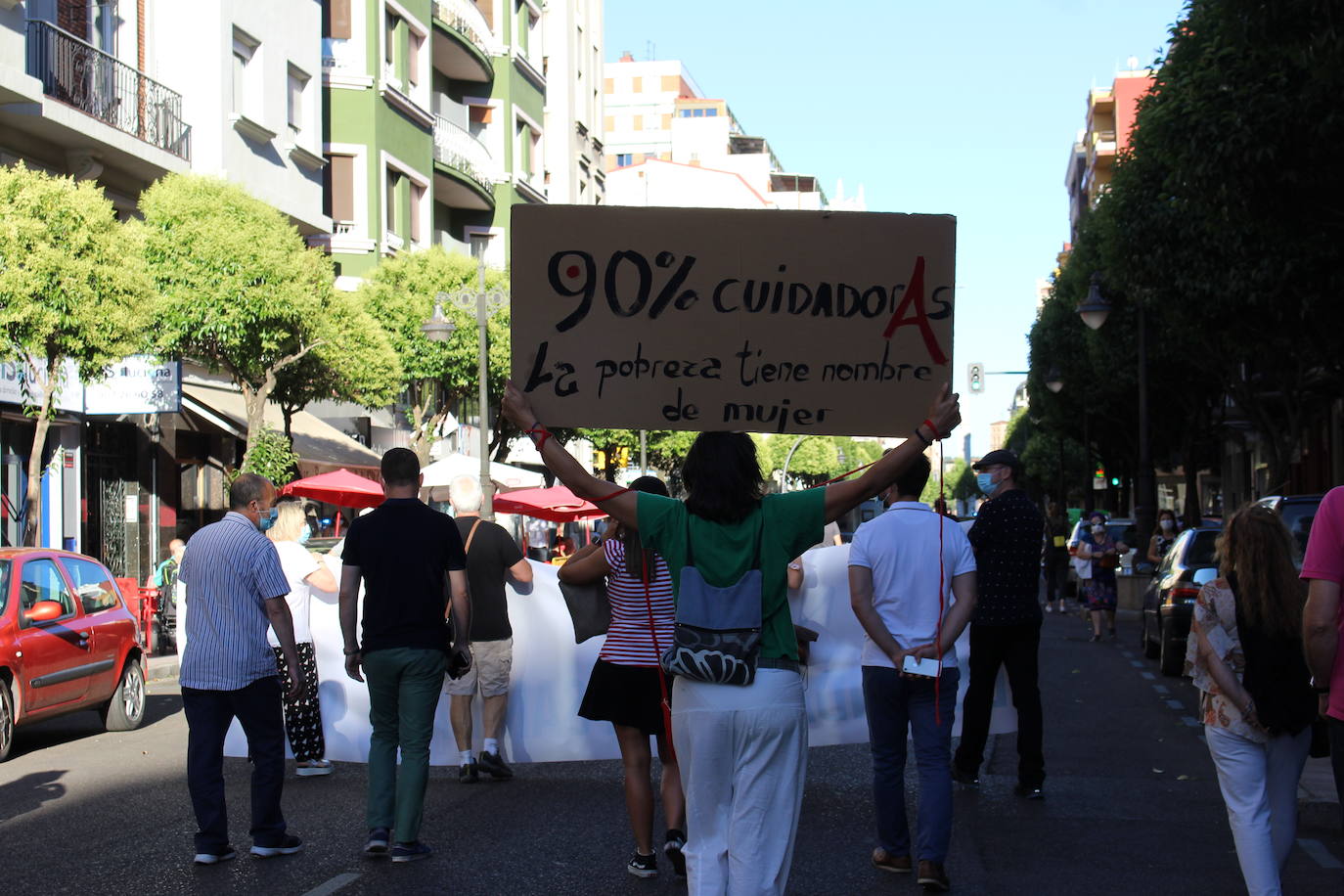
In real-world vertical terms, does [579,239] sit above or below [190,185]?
below

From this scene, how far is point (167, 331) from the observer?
A: 2358 centimetres

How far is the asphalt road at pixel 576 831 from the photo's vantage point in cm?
705

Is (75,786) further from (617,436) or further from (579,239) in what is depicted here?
(617,436)

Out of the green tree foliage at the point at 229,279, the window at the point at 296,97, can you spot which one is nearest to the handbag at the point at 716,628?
the green tree foliage at the point at 229,279

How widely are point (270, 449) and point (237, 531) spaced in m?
16.6

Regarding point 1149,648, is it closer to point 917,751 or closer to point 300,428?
point 917,751

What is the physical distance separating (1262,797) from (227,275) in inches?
781

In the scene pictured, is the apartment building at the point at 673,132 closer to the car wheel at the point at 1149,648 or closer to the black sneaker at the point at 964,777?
the car wheel at the point at 1149,648

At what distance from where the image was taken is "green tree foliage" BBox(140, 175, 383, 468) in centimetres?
2330

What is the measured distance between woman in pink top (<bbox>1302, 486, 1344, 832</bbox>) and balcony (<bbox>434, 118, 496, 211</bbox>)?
36156mm

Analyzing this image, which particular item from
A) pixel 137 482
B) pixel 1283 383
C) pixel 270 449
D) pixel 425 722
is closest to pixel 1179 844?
pixel 425 722

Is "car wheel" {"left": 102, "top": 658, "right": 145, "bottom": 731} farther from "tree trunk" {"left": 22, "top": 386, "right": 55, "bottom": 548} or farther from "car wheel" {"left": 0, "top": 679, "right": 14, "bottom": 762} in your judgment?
"tree trunk" {"left": 22, "top": 386, "right": 55, "bottom": 548}

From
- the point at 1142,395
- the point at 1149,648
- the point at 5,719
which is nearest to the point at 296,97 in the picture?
the point at 1142,395

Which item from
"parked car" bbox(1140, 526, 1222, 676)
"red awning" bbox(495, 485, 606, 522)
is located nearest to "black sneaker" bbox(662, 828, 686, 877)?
"parked car" bbox(1140, 526, 1222, 676)
